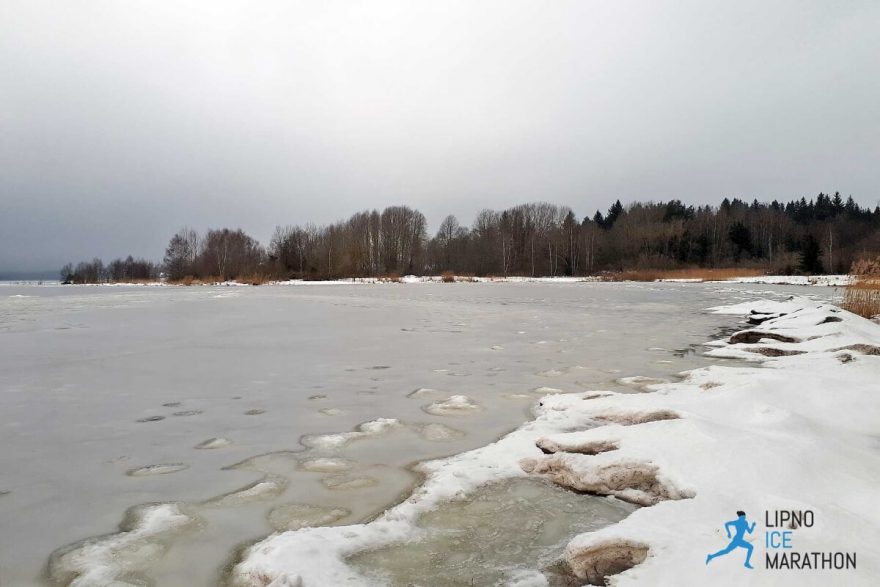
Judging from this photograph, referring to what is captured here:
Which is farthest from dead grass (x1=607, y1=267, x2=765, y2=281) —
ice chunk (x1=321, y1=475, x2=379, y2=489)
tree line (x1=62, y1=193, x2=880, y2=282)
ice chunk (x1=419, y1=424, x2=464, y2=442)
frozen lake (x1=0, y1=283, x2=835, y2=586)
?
ice chunk (x1=321, y1=475, x2=379, y2=489)

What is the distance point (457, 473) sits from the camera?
8.06 feet

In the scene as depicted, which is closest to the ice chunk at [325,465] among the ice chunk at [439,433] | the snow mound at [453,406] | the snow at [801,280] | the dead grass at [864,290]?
the ice chunk at [439,433]

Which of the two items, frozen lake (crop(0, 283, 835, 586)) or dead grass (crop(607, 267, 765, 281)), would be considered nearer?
frozen lake (crop(0, 283, 835, 586))

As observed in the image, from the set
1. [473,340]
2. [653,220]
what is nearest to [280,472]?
[473,340]

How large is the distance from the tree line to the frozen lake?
47.3 meters

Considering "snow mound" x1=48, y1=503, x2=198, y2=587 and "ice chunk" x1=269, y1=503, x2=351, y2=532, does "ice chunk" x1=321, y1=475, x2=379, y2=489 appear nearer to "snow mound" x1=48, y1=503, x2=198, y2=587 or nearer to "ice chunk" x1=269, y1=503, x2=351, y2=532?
"ice chunk" x1=269, y1=503, x2=351, y2=532

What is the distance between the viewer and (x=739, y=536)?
1.57 metres

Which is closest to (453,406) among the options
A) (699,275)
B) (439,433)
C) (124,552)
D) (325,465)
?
(439,433)

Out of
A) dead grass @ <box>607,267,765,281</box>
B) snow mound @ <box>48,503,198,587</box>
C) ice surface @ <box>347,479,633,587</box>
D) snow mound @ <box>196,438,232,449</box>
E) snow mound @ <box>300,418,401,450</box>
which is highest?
dead grass @ <box>607,267,765,281</box>

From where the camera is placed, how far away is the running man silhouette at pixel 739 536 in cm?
145

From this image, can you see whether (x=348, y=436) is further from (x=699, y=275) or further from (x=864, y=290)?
(x=699, y=275)

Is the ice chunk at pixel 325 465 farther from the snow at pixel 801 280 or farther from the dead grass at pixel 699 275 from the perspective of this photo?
the dead grass at pixel 699 275

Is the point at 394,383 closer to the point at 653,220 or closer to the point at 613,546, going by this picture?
the point at 613,546

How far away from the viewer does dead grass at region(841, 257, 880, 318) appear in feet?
27.0
